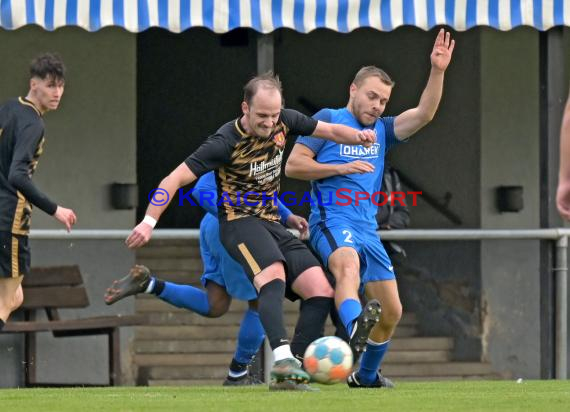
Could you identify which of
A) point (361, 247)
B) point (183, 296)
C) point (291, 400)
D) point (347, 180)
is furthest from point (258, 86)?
point (183, 296)

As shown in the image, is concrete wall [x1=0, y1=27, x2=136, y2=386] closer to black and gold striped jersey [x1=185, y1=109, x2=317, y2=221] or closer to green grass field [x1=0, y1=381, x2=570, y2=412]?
green grass field [x1=0, y1=381, x2=570, y2=412]

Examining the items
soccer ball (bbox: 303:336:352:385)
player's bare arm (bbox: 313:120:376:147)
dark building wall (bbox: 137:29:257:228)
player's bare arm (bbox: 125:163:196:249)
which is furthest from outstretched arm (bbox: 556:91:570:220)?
dark building wall (bbox: 137:29:257:228)

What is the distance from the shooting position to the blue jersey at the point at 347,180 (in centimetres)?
974

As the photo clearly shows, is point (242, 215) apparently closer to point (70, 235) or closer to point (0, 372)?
point (70, 235)

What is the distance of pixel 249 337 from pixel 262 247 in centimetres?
157

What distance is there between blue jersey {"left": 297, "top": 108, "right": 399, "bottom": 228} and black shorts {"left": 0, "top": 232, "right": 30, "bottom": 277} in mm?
1756

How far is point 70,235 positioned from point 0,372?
185cm

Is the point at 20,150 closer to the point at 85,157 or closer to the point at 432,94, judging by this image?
the point at 432,94

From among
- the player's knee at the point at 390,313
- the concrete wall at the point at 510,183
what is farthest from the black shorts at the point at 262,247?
the concrete wall at the point at 510,183

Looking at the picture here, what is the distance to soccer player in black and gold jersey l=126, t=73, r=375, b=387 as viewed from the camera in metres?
8.91

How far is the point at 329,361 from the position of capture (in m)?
8.65

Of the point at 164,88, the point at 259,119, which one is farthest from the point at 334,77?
the point at 259,119

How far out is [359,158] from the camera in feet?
32.4

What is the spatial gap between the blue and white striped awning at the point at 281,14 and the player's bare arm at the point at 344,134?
242 centimetres
